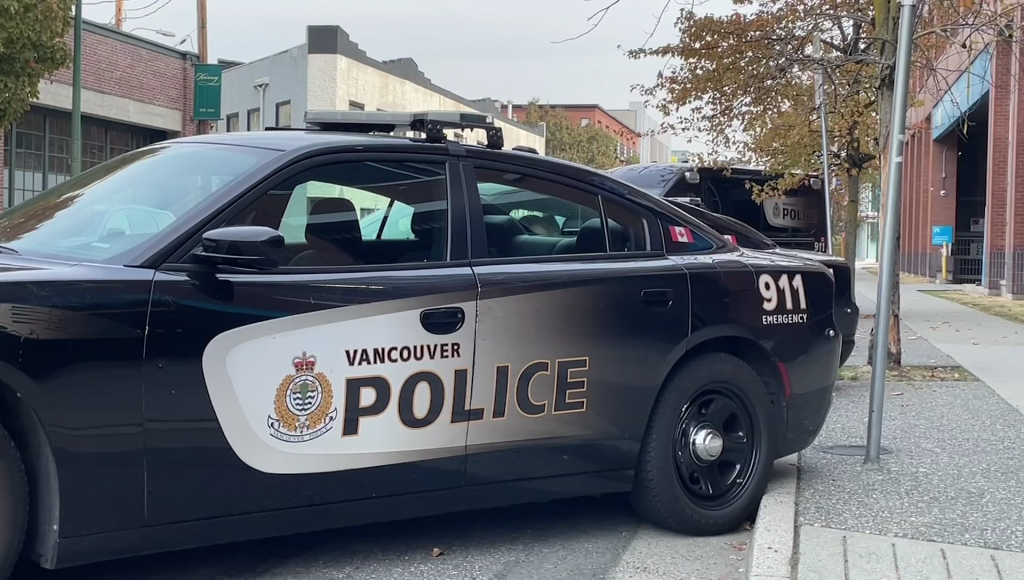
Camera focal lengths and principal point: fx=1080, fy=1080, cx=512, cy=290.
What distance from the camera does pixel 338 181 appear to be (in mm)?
4199

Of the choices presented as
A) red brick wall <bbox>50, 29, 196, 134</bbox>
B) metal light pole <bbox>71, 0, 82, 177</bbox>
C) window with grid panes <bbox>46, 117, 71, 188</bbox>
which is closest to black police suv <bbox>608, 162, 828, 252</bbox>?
metal light pole <bbox>71, 0, 82, 177</bbox>

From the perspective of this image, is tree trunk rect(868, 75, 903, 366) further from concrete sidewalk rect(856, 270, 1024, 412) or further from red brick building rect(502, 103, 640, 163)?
red brick building rect(502, 103, 640, 163)

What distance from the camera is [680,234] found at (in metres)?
5.03

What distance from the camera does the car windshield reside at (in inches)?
150

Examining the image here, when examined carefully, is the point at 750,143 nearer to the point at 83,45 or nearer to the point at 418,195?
the point at 418,195

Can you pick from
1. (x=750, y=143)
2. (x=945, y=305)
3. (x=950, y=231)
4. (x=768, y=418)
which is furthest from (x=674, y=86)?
(x=950, y=231)

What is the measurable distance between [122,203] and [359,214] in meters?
0.89

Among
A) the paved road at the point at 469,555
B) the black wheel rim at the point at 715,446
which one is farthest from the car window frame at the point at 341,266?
the black wheel rim at the point at 715,446

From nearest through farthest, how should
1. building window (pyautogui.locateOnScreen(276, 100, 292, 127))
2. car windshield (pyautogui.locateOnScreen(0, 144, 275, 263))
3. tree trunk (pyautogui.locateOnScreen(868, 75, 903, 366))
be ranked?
car windshield (pyautogui.locateOnScreen(0, 144, 275, 263)) < tree trunk (pyautogui.locateOnScreen(868, 75, 903, 366)) < building window (pyautogui.locateOnScreen(276, 100, 292, 127))

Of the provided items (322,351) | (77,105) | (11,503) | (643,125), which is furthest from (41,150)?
(643,125)

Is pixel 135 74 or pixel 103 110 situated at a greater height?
pixel 135 74

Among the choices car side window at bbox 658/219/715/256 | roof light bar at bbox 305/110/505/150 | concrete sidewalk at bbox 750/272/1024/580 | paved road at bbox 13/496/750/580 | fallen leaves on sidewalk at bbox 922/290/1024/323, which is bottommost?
paved road at bbox 13/496/750/580

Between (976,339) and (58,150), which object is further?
(58,150)

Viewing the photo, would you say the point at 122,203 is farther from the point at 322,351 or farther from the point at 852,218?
the point at 852,218
